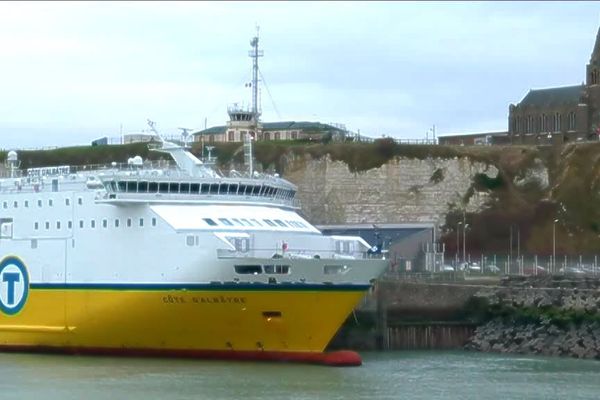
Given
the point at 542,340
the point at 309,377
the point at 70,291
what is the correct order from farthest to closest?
1. the point at 542,340
2. the point at 70,291
3. the point at 309,377

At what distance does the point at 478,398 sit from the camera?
1432 inches

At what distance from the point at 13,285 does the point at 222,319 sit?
8.99m

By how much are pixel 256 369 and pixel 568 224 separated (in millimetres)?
39947

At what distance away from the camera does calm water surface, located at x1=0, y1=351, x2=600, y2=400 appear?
3641 cm

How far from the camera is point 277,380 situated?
126 feet

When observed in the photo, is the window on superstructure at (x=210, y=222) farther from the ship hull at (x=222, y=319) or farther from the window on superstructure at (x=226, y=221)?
the ship hull at (x=222, y=319)

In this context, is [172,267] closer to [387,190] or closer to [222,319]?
[222,319]

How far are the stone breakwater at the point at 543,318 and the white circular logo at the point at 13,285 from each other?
52.9ft

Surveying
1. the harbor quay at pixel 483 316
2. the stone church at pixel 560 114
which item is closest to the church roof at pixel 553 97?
the stone church at pixel 560 114

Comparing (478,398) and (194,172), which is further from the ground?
(194,172)

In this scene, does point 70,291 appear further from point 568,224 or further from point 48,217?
point 568,224

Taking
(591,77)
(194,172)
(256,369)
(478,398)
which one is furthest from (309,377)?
(591,77)

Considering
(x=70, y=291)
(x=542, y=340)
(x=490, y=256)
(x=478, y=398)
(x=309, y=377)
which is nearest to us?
(x=478, y=398)

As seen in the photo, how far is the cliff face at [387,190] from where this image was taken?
78250 mm
